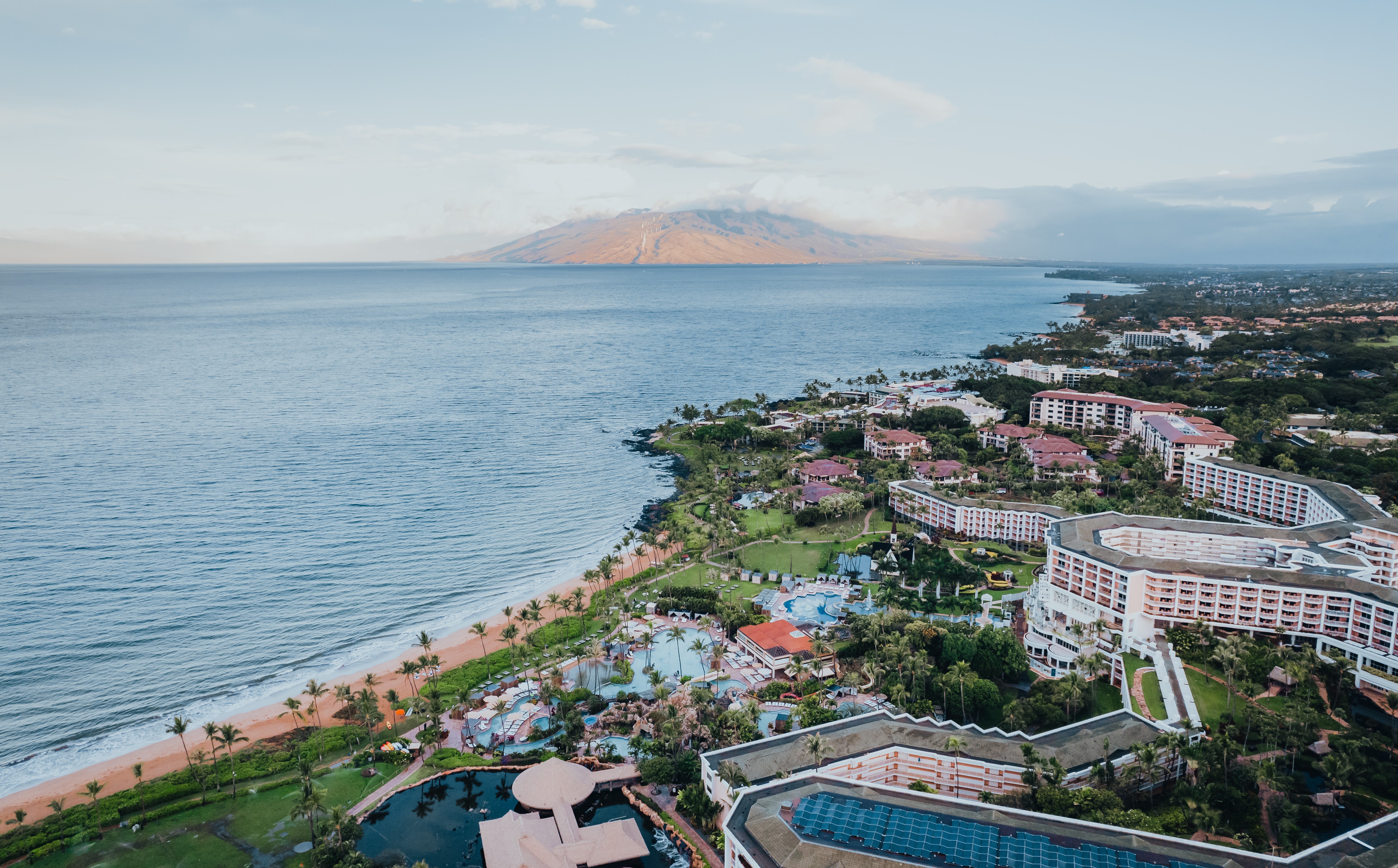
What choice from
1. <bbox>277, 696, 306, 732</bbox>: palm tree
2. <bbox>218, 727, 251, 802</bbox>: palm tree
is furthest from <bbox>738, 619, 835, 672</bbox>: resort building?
<bbox>277, 696, 306, 732</bbox>: palm tree

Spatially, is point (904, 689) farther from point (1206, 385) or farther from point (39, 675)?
point (1206, 385)

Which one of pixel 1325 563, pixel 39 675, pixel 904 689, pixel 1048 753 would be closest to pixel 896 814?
pixel 1048 753

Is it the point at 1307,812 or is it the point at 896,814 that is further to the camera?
the point at 1307,812

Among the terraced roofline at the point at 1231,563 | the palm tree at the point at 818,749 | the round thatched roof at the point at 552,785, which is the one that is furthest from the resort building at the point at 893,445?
the round thatched roof at the point at 552,785

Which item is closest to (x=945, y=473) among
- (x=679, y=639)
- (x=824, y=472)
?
(x=824, y=472)

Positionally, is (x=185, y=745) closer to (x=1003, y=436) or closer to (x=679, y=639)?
(x=679, y=639)

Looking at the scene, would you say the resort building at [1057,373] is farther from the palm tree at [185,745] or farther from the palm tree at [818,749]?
the palm tree at [185,745]

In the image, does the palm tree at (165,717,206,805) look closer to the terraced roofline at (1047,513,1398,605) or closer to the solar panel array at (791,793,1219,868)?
the solar panel array at (791,793,1219,868)
